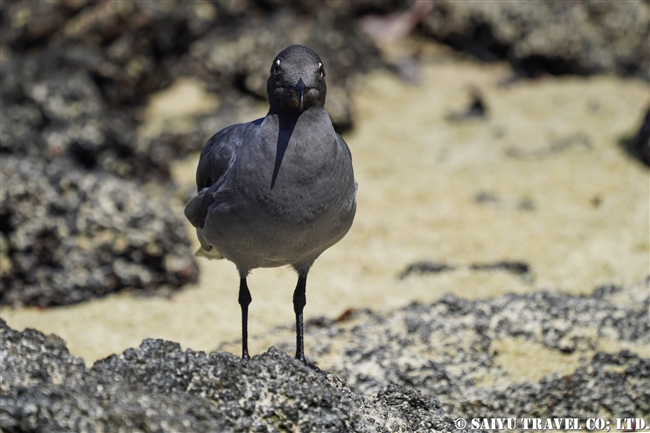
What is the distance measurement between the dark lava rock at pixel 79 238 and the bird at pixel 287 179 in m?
2.67

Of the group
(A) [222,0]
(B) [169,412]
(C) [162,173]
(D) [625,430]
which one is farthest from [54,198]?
(A) [222,0]

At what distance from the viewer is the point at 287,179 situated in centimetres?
384

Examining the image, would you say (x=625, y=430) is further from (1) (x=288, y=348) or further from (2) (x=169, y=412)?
(2) (x=169, y=412)

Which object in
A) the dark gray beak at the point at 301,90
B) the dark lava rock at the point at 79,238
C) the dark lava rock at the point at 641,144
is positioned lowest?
the dark gray beak at the point at 301,90

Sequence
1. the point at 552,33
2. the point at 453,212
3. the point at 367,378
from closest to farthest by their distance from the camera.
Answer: the point at 367,378
the point at 453,212
the point at 552,33

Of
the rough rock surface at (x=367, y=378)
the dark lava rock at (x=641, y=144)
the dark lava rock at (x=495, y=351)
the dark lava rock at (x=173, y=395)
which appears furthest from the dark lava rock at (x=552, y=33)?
the dark lava rock at (x=173, y=395)

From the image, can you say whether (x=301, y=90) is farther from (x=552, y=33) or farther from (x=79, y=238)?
(x=552, y=33)

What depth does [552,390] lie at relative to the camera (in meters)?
4.70

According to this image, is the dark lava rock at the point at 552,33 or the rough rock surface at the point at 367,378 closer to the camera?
the rough rock surface at the point at 367,378

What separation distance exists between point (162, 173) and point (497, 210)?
3.84 m

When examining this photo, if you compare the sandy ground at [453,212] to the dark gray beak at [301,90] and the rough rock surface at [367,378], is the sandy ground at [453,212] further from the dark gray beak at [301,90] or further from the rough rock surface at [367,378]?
the dark gray beak at [301,90]

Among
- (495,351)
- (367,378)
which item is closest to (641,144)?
(495,351)

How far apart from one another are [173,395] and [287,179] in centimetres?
123

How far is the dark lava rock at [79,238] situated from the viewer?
21.1ft
